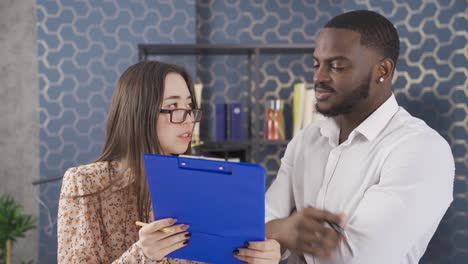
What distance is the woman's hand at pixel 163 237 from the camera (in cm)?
123

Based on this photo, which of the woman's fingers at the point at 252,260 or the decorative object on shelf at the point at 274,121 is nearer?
the woman's fingers at the point at 252,260

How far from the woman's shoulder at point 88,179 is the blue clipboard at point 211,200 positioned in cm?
30

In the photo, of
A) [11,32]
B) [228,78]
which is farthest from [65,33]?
[228,78]

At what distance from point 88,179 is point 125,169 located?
0.35 ft

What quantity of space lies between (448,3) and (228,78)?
1.66m

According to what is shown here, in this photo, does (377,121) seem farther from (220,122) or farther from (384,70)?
(220,122)

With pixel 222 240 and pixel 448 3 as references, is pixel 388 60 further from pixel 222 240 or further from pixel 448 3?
pixel 448 3

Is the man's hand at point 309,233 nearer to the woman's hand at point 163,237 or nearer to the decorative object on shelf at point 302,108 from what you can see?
the woman's hand at point 163,237

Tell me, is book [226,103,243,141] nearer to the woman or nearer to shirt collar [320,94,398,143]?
the woman

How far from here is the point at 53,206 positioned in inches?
143

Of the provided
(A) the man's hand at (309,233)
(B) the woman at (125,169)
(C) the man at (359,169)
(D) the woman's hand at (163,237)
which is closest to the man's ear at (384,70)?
(C) the man at (359,169)

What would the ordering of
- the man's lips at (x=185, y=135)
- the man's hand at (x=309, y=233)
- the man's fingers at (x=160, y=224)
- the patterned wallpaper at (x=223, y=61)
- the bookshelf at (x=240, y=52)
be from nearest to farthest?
the man's fingers at (x=160, y=224) → the man's hand at (x=309, y=233) → the man's lips at (x=185, y=135) → the bookshelf at (x=240, y=52) → the patterned wallpaper at (x=223, y=61)

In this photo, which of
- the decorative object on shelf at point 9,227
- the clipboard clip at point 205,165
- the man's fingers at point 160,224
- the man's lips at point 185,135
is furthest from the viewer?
the decorative object on shelf at point 9,227

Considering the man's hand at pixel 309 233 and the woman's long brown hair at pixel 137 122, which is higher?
the woman's long brown hair at pixel 137 122
